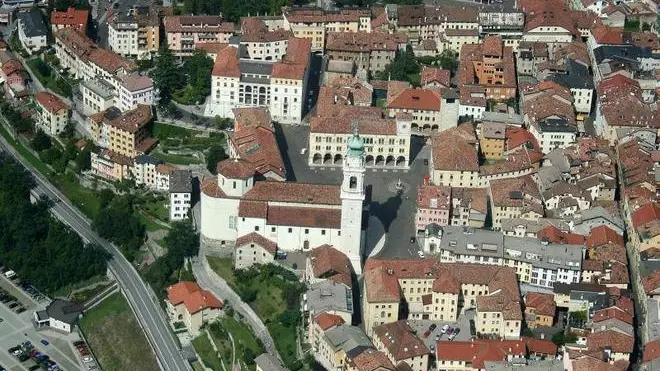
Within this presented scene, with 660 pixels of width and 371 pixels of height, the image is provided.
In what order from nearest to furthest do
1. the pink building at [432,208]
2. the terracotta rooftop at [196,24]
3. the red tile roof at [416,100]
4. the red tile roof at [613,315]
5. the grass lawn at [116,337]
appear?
1. the red tile roof at [613,315]
2. the grass lawn at [116,337]
3. the pink building at [432,208]
4. the red tile roof at [416,100]
5. the terracotta rooftop at [196,24]

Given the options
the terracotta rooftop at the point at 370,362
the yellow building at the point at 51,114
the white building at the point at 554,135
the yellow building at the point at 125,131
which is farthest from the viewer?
the yellow building at the point at 51,114

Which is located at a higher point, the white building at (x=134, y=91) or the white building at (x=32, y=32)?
the white building at (x=32, y=32)

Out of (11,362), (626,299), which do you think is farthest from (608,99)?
(11,362)

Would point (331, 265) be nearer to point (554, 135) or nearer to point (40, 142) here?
point (554, 135)

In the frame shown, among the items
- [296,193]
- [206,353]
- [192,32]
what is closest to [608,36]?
[192,32]

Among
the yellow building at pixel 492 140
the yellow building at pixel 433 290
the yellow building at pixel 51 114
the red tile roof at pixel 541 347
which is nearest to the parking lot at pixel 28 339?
the yellow building at pixel 51 114

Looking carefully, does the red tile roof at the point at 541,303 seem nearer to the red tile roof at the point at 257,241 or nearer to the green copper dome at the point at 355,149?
the green copper dome at the point at 355,149

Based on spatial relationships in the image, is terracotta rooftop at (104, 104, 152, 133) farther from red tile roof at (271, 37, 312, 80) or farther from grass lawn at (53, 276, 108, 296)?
grass lawn at (53, 276, 108, 296)
